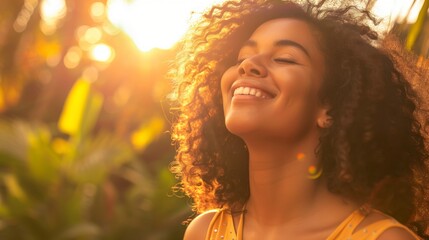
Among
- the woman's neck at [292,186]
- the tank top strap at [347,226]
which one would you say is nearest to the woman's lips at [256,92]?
the woman's neck at [292,186]

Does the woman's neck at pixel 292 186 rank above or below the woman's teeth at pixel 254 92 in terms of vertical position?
below

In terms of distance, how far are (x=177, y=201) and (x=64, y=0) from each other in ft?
18.4

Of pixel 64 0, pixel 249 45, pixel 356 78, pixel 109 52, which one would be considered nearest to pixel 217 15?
pixel 249 45

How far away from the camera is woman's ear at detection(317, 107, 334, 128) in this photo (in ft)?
8.36

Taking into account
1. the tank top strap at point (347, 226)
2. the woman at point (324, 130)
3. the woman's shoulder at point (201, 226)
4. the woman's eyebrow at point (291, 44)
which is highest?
the woman's eyebrow at point (291, 44)

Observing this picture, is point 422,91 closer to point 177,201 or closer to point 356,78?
point 356,78

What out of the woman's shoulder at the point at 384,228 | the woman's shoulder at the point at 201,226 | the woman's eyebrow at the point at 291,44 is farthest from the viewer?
the woman's shoulder at the point at 201,226

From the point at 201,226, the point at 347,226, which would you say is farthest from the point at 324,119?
the point at 201,226

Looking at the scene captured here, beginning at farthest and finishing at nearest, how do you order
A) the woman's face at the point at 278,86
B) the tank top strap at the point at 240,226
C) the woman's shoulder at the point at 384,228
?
the tank top strap at the point at 240,226 < the woman's face at the point at 278,86 < the woman's shoulder at the point at 384,228

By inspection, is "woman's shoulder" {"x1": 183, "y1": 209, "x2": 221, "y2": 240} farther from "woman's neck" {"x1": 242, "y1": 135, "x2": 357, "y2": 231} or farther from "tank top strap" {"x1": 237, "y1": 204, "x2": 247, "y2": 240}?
"woman's neck" {"x1": 242, "y1": 135, "x2": 357, "y2": 231}

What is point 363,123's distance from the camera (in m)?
2.50

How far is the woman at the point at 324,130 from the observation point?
2459mm

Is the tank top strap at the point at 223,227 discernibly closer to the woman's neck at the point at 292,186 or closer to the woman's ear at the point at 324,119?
the woman's neck at the point at 292,186

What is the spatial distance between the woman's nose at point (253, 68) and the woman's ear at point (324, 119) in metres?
0.25
